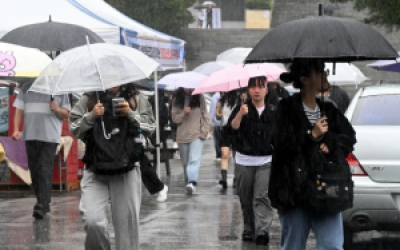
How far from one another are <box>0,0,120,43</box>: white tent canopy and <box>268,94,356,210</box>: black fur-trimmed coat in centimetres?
728

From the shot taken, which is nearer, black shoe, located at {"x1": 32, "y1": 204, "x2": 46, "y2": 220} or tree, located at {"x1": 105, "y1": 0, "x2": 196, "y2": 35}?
black shoe, located at {"x1": 32, "y1": 204, "x2": 46, "y2": 220}

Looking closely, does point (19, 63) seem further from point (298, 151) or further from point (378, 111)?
point (298, 151)

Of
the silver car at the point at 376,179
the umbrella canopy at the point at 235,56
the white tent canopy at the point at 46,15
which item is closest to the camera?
the silver car at the point at 376,179

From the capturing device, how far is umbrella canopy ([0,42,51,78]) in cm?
945

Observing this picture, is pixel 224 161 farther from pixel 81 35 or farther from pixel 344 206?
pixel 344 206

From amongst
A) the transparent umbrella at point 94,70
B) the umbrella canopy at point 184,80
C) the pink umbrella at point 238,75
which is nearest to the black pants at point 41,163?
the pink umbrella at point 238,75

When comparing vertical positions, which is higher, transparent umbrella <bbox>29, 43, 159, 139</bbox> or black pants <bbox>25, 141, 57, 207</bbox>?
transparent umbrella <bbox>29, 43, 159, 139</bbox>

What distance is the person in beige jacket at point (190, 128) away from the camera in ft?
42.2

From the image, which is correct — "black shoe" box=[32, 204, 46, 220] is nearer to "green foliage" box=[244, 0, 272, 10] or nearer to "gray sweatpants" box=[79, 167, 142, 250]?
"gray sweatpants" box=[79, 167, 142, 250]

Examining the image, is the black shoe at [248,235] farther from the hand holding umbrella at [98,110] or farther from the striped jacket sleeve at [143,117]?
the hand holding umbrella at [98,110]

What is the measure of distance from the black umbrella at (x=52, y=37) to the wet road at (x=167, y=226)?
81.4 inches

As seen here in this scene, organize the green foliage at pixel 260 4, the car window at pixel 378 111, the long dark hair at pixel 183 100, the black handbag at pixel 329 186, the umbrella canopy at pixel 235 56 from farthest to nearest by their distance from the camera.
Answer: the green foliage at pixel 260 4 → the umbrella canopy at pixel 235 56 → the long dark hair at pixel 183 100 → the car window at pixel 378 111 → the black handbag at pixel 329 186

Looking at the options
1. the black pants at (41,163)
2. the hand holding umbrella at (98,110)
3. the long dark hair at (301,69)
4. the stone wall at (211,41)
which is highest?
the long dark hair at (301,69)

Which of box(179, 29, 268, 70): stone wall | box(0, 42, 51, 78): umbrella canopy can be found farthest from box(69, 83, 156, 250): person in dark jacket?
box(179, 29, 268, 70): stone wall
